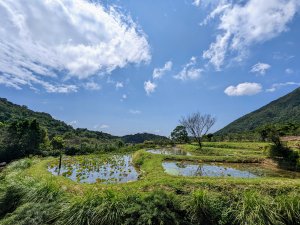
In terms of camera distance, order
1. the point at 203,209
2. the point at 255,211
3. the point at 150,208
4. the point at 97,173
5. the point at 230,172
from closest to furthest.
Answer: the point at 255,211 → the point at 150,208 → the point at 203,209 → the point at 230,172 → the point at 97,173

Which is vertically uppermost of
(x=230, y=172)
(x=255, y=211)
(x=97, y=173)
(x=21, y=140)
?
(x=21, y=140)

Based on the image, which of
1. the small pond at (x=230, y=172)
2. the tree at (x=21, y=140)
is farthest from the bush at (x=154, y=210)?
the tree at (x=21, y=140)

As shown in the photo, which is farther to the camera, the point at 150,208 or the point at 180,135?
the point at 180,135

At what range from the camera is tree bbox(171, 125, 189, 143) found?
54.2 metres

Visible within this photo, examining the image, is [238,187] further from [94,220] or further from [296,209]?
[94,220]

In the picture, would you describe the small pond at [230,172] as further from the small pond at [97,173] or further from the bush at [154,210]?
the bush at [154,210]


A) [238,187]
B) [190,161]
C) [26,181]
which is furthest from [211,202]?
Result: [190,161]

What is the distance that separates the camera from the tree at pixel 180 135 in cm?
5416

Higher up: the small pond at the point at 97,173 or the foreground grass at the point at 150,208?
the small pond at the point at 97,173

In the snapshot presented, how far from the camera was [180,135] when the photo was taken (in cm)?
5491

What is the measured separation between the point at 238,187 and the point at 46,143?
1487 inches

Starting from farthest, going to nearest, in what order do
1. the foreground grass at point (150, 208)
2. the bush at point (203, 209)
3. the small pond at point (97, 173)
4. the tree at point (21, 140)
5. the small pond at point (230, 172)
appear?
the tree at point (21, 140) < the small pond at point (97, 173) < the small pond at point (230, 172) < the bush at point (203, 209) < the foreground grass at point (150, 208)

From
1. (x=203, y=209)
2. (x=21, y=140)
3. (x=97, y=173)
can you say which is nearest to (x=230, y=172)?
A: (x=203, y=209)

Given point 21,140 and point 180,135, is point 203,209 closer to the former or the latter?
point 21,140
